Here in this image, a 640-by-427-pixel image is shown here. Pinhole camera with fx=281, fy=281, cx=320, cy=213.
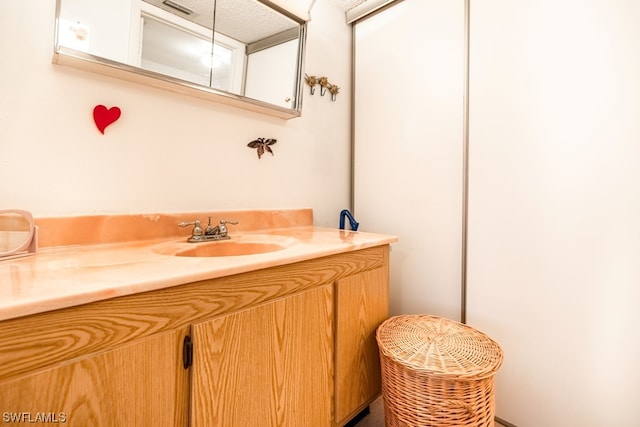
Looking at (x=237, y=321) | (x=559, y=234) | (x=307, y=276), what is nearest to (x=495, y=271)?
(x=559, y=234)

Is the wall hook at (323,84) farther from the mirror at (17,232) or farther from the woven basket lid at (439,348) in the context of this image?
the mirror at (17,232)

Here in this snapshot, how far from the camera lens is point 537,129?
115 centimetres

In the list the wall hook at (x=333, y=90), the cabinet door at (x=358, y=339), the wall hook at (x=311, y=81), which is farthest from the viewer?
the wall hook at (x=333, y=90)

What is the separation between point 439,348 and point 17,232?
1.39m

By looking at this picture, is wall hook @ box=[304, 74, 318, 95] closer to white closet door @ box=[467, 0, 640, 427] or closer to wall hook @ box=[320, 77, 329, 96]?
wall hook @ box=[320, 77, 329, 96]

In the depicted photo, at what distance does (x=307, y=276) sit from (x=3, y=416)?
0.67 m

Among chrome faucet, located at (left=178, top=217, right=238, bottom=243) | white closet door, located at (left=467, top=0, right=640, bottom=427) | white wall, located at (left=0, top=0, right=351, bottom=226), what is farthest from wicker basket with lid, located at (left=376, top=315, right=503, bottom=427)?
white wall, located at (left=0, top=0, right=351, bottom=226)

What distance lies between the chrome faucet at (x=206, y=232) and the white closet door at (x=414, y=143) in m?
0.93

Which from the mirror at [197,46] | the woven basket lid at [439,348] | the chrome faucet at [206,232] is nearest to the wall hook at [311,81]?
the mirror at [197,46]

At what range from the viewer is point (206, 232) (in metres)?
1.13

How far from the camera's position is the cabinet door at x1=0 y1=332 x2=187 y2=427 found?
48 centimetres

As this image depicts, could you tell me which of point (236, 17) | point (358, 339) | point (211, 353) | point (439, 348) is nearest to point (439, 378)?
point (439, 348)

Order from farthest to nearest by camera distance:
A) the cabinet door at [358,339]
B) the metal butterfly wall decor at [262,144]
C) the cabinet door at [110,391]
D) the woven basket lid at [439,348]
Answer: the metal butterfly wall decor at [262,144] → the cabinet door at [358,339] → the woven basket lid at [439,348] → the cabinet door at [110,391]

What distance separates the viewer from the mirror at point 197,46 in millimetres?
902
